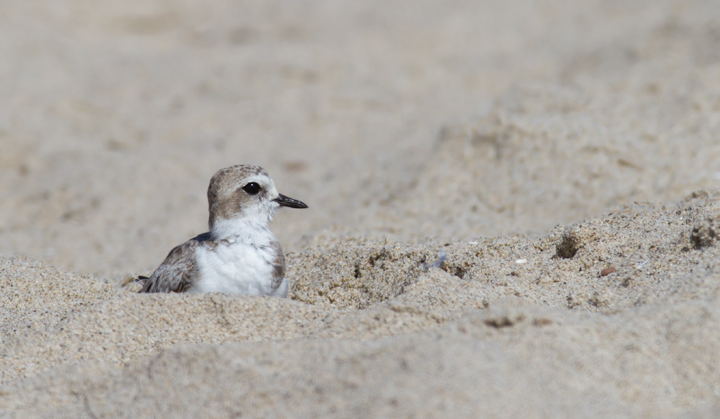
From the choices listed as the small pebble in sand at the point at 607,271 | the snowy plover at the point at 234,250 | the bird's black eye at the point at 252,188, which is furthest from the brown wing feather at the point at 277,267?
the small pebble in sand at the point at 607,271

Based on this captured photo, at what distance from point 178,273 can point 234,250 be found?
32 cm

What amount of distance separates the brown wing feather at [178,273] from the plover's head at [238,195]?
226 millimetres

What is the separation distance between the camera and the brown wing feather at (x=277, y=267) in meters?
3.81

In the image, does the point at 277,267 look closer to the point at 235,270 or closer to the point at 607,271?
the point at 235,270

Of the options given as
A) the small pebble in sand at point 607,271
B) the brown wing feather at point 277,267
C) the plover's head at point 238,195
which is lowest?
the small pebble in sand at point 607,271

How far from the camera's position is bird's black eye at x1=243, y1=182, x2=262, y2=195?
163 inches

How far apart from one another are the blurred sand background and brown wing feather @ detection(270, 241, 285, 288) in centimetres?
32

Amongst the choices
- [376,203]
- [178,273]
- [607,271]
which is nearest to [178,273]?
[178,273]

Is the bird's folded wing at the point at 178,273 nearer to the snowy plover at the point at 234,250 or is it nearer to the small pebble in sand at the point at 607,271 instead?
the snowy plover at the point at 234,250

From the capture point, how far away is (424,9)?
37.3 feet

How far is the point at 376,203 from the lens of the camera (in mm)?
6012

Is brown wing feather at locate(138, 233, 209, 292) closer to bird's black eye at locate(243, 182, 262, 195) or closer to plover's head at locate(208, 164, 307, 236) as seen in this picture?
plover's head at locate(208, 164, 307, 236)

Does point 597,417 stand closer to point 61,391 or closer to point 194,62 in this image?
point 61,391

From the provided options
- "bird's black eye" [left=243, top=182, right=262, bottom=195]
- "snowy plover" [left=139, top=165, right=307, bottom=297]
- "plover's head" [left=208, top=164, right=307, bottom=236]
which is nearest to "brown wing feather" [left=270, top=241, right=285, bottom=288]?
"snowy plover" [left=139, top=165, right=307, bottom=297]
